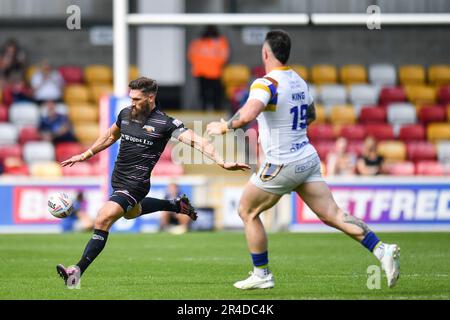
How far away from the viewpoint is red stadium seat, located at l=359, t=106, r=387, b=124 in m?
26.6

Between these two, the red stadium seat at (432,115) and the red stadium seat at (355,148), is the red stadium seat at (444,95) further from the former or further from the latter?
the red stadium seat at (355,148)

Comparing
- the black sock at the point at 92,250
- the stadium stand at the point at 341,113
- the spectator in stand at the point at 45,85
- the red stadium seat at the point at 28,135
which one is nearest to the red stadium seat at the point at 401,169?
the stadium stand at the point at 341,113

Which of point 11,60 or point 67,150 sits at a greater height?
point 11,60

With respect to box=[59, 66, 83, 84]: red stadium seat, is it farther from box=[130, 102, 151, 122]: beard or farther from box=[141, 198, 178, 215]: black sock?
box=[130, 102, 151, 122]: beard

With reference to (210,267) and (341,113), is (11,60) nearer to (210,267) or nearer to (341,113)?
(341,113)

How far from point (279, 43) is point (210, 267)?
402 cm

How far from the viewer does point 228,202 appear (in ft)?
71.1

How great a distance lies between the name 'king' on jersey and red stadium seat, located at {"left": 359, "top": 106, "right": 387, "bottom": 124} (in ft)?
54.2

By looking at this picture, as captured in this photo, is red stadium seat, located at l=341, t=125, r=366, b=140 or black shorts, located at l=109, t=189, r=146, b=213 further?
red stadium seat, located at l=341, t=125, r=366, b=140

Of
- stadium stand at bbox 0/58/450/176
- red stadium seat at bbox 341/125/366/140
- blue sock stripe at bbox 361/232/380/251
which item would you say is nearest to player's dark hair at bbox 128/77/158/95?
blue sock stripe at bbox 361/232/380/251

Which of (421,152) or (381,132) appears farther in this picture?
(381,132)

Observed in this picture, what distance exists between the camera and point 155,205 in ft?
40.2

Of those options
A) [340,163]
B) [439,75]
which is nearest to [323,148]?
[340,163]

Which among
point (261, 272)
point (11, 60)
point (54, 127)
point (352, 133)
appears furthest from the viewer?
point (11, 60)
